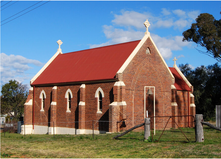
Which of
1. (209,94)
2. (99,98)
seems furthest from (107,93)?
(209,94)

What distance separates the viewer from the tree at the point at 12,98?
59.6m

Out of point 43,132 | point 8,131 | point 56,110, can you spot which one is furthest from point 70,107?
point 8,131

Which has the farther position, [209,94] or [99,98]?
[209,94]

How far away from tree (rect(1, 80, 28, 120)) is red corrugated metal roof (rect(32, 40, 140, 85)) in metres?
25.1

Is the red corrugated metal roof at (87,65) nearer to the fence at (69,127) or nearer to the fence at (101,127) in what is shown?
the fence at (69,127)

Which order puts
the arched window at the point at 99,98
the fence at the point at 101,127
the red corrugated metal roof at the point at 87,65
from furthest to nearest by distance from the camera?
1. the red corrugated metal roof at the point at 87,65
2. the arched window at the point at 99,98
3. the fence at the point at 101,127

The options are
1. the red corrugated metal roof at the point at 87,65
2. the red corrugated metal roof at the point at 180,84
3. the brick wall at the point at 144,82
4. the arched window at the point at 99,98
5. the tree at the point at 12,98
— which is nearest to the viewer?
the brick wall at the point at 144,82

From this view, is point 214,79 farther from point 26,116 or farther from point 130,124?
point 26,116

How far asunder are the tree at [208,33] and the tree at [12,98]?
4018 cm

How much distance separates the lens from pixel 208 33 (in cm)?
3075

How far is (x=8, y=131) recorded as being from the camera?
3675cm

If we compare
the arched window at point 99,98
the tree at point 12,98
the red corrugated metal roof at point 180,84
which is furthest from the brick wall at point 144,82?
the tree at point 12,98

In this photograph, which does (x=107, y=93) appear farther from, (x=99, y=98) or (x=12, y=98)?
(x=12, y=98)

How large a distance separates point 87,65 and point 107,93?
5803mm
